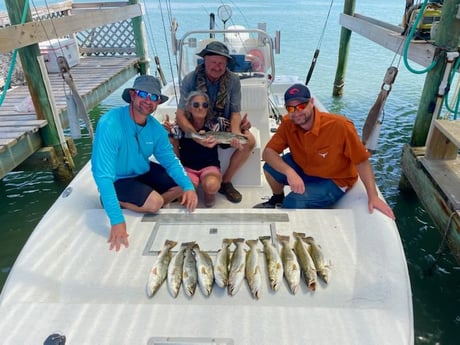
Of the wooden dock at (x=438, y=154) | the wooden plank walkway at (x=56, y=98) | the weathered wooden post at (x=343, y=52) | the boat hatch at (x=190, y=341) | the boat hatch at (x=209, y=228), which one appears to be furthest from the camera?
the weathered wooden post at (x=343, y=52)

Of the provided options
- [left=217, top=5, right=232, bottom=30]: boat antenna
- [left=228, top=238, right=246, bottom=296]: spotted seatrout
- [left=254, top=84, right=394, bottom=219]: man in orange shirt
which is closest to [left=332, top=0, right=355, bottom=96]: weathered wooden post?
[left=217, top=5, right=232, bottom=30]: boat antenna

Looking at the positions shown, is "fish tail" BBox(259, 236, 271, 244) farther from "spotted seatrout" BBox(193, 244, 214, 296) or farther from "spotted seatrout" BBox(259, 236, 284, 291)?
"spotted seatrout" BBox(193, 244, 214, 296)

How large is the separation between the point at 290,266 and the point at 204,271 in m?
0.52

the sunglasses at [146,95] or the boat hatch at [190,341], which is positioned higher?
the sunglasses at [146,95]

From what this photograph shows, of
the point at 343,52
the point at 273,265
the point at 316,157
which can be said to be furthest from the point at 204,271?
the point at 343,52

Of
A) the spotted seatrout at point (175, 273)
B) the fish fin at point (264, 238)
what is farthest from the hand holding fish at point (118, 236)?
the fish fin at point (264, 238)

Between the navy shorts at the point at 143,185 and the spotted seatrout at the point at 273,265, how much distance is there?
1.03 meters

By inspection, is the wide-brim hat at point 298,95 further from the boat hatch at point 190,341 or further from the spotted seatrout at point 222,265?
the boat hatch at point 190,341

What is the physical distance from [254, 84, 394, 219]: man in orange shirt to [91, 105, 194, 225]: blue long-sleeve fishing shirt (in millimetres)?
890

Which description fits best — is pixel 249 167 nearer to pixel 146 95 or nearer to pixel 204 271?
pixel 146 95

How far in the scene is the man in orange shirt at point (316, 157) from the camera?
2715 mm

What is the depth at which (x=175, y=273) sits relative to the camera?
212 cm

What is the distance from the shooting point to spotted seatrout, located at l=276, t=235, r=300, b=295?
→ 2025mm

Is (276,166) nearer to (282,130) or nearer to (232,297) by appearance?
(282,130)
